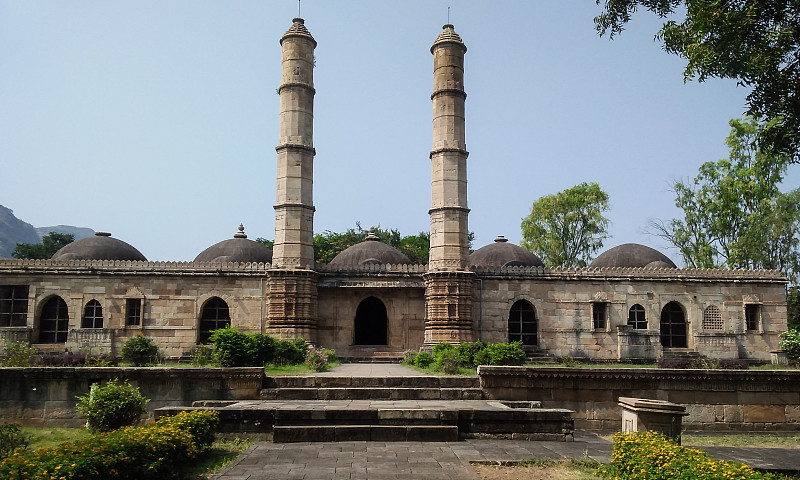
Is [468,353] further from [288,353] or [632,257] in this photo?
[632,257]

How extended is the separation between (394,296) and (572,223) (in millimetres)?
21403

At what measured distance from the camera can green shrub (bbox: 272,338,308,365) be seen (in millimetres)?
14516

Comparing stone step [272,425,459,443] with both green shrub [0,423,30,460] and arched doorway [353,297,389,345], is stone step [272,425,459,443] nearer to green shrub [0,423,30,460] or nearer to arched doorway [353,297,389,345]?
green shrub [0,423,30,460]

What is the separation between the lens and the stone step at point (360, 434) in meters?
8.77

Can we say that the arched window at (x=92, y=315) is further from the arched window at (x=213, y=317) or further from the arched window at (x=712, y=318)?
the arched window at (x=712, y=318)

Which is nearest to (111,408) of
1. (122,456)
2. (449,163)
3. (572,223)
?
(122,456)

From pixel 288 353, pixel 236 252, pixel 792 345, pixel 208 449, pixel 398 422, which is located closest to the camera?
pixel 208 449

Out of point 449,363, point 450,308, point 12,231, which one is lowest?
point 449,363

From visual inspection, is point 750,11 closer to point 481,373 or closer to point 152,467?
point 481,373

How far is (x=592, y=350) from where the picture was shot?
720 inches

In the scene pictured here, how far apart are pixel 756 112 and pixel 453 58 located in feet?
32.7

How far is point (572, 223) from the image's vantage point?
37250 millimetres

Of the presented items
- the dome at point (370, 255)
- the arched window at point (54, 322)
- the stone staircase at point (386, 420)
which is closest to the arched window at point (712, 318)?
the dome at point (370, 255)

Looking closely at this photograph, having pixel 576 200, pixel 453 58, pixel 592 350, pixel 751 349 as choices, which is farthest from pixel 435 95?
pixel 576 200
